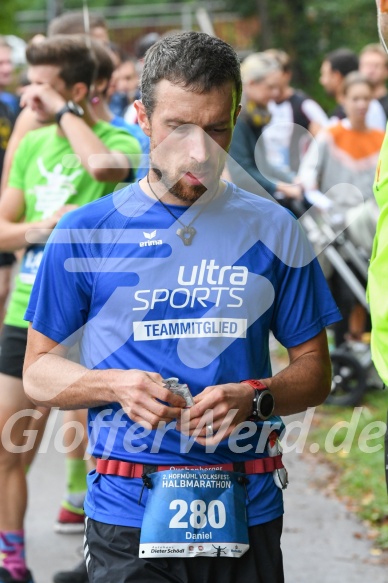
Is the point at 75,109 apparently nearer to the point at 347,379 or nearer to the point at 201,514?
the point at 201,514

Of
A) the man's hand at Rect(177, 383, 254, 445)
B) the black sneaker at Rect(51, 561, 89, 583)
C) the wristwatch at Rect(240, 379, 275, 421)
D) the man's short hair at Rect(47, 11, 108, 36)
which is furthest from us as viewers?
the man's short hair at Rect(47, 11, 108, 36)

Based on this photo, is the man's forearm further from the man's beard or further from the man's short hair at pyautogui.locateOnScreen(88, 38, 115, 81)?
the man's short hair at pyautogui.locateOnScreen(88, 38, 115, 81)

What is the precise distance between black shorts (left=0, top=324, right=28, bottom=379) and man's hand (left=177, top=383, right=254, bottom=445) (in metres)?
2.35

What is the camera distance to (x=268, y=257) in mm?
Result: 3295

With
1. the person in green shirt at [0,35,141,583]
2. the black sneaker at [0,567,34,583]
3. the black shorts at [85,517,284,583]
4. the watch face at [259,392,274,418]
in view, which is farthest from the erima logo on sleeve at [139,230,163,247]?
the black sneaker at [0,567,34,583]

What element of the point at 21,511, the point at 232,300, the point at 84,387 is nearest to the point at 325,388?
the point at 232,300

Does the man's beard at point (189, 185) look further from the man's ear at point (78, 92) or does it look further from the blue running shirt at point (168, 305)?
the man's ear at point (78, 92)

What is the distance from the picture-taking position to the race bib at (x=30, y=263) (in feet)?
17.3

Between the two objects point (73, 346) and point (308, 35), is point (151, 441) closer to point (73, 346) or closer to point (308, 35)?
point (73, 346)

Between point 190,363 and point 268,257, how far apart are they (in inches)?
14.8

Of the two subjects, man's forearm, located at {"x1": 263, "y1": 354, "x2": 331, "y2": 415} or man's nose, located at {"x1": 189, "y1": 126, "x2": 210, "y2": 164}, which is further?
man's forearm, located at {"x1": 263, "y1": 354, "x2": 331, "y2": 415}

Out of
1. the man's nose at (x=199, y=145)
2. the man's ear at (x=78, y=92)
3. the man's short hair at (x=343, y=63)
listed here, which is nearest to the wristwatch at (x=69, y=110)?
the man's ear at (x=78, y=92)

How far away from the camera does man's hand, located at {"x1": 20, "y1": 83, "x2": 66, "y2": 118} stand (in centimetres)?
524

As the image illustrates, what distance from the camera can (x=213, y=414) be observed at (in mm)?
2979
